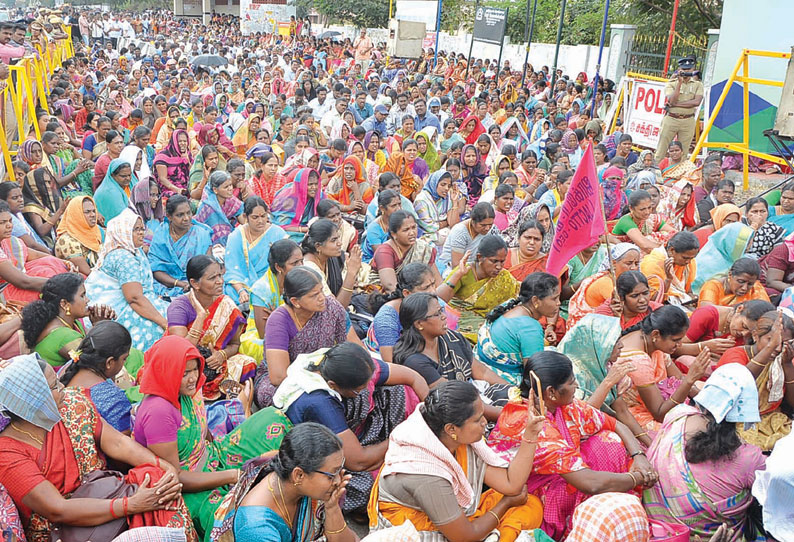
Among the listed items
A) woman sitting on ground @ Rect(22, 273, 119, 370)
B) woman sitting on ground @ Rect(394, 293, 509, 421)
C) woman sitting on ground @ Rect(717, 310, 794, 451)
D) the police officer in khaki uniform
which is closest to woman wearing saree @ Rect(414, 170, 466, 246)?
woman sitting on ground @ Rect(394, 293, 509, 421)

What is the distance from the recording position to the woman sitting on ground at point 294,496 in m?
2.31

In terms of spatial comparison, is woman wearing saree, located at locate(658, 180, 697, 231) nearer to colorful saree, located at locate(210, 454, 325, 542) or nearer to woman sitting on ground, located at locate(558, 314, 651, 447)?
woman sitting on ground, located at locate(558, 314, 651, 447)

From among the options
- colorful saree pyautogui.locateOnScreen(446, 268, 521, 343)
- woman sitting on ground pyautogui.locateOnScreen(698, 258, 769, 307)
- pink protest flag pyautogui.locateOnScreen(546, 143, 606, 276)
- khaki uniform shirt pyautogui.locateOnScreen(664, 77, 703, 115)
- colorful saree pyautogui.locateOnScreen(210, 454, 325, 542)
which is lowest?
colorful saree pyautogui.locateOnScreen(446, 268, 521, 343)

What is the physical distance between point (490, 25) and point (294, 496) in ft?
49.9

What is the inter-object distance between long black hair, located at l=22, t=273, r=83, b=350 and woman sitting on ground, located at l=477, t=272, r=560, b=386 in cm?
218

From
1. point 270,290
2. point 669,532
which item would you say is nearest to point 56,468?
point 270,290

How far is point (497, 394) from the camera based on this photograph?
364 centimetres

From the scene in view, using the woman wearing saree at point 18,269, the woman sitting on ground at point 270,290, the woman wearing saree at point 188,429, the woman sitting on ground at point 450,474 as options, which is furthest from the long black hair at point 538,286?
the woman wearing saree at point 18,269

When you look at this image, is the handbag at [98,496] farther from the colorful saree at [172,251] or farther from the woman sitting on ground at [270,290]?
the colorful saree at [172,251]

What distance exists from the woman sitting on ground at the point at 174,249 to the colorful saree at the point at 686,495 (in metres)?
3.57

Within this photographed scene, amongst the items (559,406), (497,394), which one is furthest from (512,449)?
(497,394)

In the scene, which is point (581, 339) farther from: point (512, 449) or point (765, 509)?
point (765, 509)

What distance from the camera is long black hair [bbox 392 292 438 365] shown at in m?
3.44

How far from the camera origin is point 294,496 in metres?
2.38
